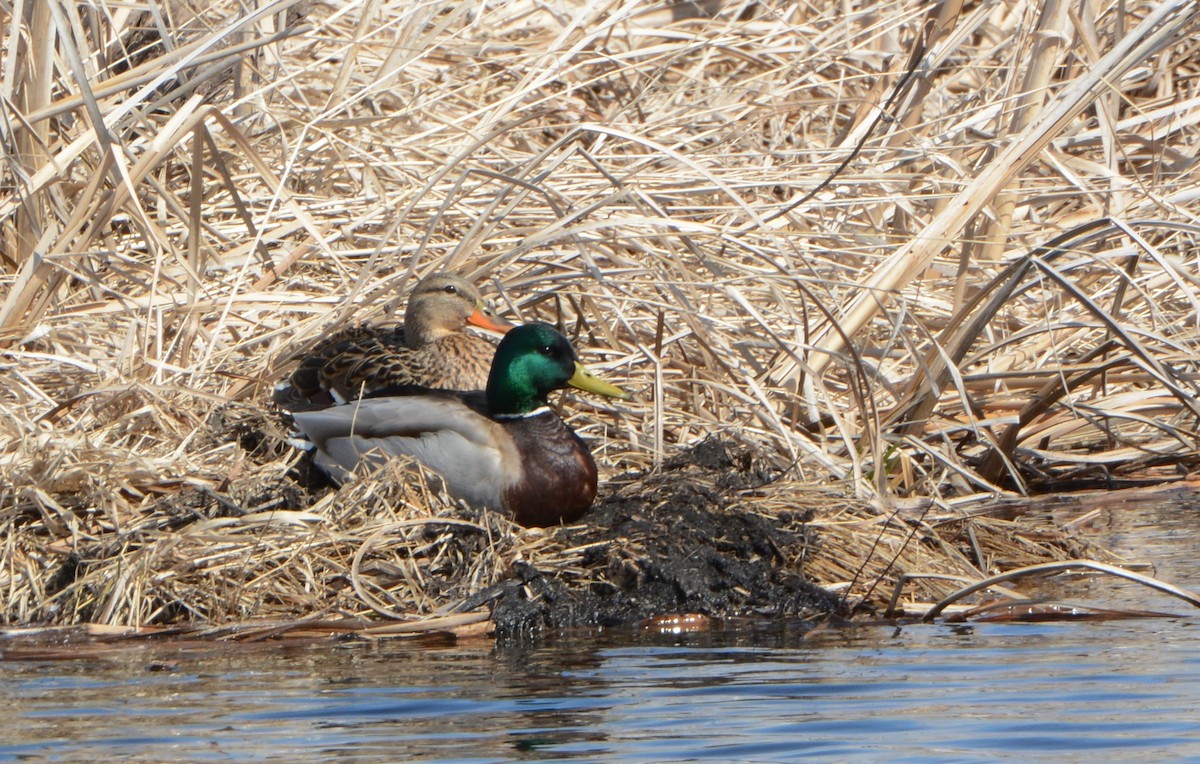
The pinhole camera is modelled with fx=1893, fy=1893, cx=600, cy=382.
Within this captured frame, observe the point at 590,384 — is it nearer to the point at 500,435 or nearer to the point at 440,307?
the point at 500,435

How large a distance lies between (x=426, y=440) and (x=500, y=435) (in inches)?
8.2

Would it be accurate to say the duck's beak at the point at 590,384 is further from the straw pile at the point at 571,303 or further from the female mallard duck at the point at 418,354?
the female mallard duck at the point at 418,354

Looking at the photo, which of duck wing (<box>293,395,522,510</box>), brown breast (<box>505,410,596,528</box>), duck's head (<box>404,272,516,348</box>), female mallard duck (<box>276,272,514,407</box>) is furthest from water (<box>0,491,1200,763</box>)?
duck's head (<box>404,272,516,348</box>)

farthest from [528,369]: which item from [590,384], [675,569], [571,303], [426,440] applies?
[571,303]

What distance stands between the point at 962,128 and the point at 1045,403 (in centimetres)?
144

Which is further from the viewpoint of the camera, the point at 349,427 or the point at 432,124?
the point at 432,124

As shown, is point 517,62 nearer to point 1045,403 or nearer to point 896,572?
point 1045,403

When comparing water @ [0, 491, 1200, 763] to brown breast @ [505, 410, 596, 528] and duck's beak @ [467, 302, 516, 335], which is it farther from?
duck's beak @ [467, 302, 516, 335]

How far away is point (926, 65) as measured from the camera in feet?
22.9

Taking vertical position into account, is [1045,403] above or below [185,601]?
above

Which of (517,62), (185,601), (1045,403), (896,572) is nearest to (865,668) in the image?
(896,572)

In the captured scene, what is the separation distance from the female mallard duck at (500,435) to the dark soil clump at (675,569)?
0.51 feet

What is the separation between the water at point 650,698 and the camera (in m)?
3.39

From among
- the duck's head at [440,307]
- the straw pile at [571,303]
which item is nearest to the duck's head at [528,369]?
the straw pile at [571,303]
